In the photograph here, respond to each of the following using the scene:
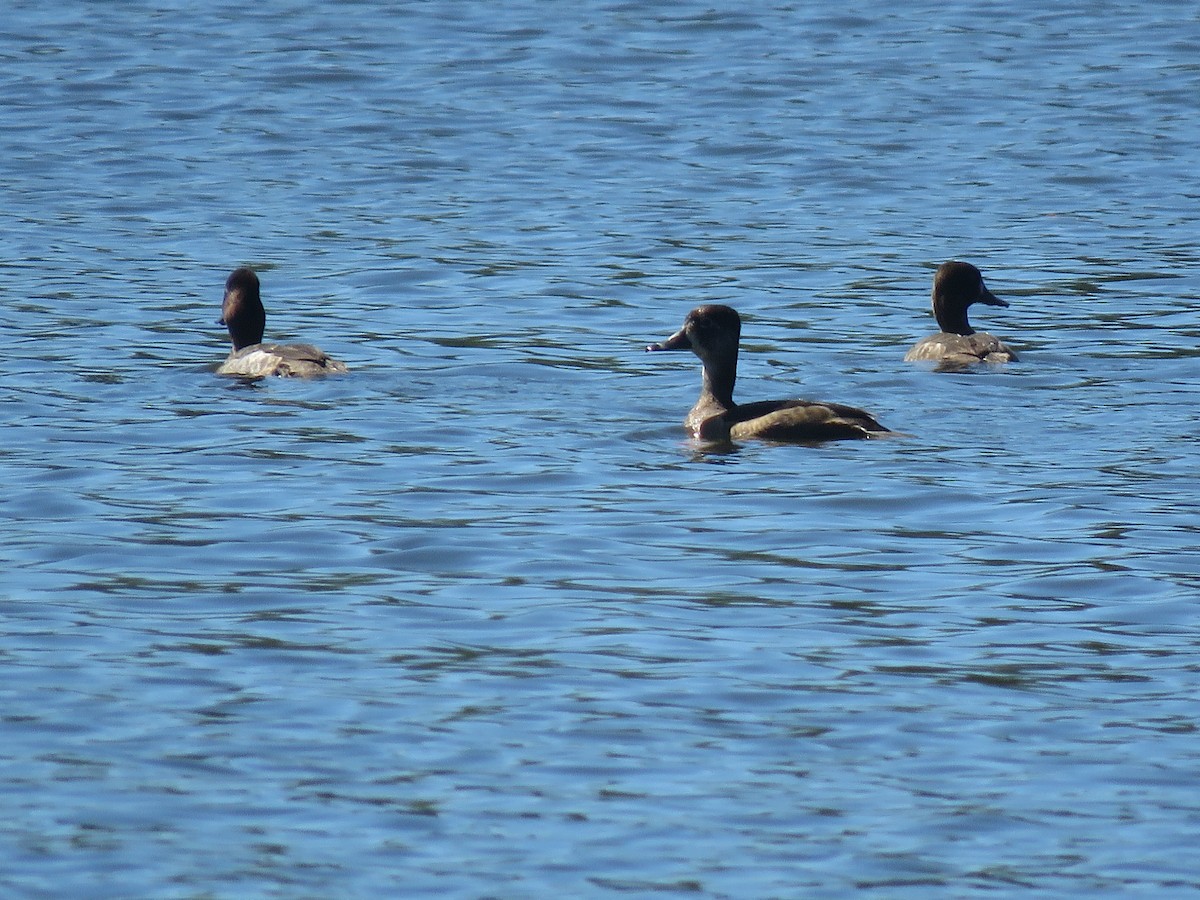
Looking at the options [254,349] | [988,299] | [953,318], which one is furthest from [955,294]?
[254,349]

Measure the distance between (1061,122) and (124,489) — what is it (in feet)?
59.2

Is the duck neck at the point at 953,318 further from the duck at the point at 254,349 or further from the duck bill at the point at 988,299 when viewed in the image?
the duck at the point at 254,349

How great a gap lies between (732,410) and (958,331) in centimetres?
359

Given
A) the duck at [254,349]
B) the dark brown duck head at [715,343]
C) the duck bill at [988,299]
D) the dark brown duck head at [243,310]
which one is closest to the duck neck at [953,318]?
the duck bill at [988,299]

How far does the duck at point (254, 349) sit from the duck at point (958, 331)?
4.17 meters

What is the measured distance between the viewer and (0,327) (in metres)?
17.9

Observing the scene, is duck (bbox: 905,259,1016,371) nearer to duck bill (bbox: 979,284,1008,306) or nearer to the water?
duck bill (bbox: 979,284,1008,306)

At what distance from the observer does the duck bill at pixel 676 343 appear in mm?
15508

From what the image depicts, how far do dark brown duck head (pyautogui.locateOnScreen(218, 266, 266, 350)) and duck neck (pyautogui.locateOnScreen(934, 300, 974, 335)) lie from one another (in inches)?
200

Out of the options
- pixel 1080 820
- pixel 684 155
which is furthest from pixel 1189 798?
pixel 684 155

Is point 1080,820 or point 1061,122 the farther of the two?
point 1061,122

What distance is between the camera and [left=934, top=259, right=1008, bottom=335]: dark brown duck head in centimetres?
1773

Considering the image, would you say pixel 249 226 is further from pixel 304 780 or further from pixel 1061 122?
pixel 304 780

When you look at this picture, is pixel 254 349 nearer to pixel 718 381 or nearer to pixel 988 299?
pixel 718 381
